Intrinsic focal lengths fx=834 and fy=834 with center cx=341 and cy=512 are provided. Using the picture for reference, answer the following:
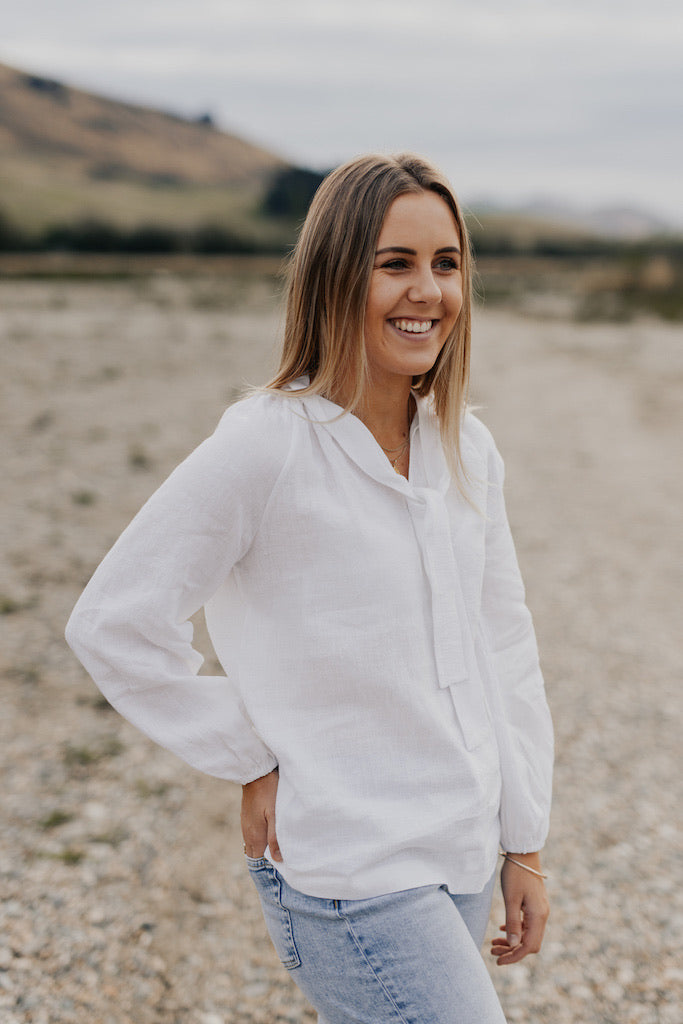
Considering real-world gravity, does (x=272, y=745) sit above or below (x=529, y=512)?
above

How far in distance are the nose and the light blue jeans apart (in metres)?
1.16

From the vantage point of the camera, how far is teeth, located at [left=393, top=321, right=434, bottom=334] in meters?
1.73

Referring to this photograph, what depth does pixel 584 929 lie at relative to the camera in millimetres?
3613

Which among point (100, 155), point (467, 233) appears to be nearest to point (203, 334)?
point (467, 233)

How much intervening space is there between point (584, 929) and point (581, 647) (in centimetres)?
279

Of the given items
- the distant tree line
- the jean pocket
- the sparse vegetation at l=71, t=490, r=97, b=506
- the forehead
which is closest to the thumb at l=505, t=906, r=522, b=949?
the jean pocket

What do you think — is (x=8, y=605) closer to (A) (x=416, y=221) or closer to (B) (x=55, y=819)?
(B) (x=55, y=819)

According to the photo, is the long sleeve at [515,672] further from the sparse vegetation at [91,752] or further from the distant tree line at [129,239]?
the distant tree line at [129,239]

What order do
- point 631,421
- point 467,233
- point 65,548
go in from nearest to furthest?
point 467,233, point 65,548, point 631,421

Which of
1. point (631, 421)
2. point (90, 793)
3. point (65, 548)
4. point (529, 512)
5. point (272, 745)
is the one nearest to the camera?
point (272, 745)

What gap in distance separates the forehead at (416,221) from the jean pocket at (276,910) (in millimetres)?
1283

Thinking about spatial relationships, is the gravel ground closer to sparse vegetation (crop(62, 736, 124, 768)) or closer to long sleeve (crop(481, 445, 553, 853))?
sparse vegetation (crop(62, 736, 124, 768))

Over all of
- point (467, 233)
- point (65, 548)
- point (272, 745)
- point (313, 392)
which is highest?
point (467, 233)

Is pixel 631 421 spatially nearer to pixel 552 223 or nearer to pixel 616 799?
pixel 616 799
